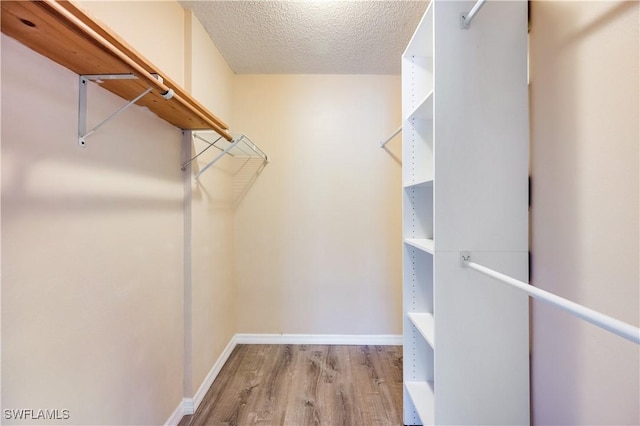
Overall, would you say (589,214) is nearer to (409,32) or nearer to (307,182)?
(409,32)

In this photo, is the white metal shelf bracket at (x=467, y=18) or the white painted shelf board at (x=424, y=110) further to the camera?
the white painted shelf board at (x=424, y=110)

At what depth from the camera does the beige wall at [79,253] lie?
2.41ft

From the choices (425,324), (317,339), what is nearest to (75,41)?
(425,324)

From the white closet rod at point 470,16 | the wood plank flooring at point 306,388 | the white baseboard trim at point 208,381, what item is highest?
the white closet rod at point 470,16

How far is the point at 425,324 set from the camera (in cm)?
136

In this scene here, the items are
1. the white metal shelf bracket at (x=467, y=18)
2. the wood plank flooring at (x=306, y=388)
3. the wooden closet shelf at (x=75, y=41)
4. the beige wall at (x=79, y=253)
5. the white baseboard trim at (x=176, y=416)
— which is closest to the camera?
the wooden closet shelf at (x=75, y=41)

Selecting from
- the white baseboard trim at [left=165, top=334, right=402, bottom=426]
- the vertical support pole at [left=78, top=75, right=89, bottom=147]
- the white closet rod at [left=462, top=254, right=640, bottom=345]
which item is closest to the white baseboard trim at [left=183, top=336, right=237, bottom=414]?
the white baseboard trim at [left=165, top=334, right=402, bottom=426]

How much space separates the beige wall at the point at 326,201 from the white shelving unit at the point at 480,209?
133cm

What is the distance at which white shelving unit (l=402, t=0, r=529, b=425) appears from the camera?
1067mm

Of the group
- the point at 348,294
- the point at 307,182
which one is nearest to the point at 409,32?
the point at 307,182

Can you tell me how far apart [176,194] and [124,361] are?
87cm

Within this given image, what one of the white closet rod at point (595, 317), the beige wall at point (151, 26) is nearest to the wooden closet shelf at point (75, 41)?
the beige wall at point (151, 26)

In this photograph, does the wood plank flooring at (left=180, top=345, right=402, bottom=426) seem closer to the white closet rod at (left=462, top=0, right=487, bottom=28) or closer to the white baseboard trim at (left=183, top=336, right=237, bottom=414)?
the white baseboard trim at (left=183, top=336, right=237, bottom=414)

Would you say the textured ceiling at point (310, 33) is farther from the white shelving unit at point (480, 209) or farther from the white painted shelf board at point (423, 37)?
the white shelving unit at point (480, 209)
